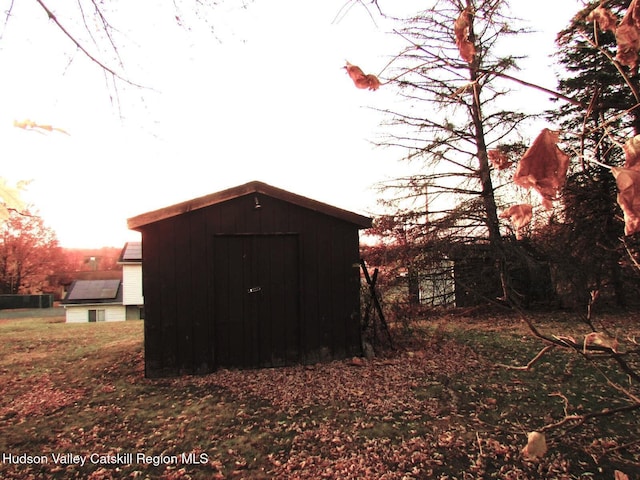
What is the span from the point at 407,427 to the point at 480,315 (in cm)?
818

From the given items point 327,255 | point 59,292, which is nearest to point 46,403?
point 327,255

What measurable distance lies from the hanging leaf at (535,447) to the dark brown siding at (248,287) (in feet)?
17.0

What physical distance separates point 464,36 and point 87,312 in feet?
112

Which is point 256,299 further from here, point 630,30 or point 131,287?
point 131,287

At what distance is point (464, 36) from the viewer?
1286mm

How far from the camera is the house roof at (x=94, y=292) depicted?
29.9 m

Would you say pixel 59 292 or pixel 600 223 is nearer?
pixel 600 223

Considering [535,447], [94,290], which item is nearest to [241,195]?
[535,447]

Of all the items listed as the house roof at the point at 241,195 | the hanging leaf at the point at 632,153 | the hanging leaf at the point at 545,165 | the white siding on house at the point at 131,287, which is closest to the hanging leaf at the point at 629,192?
the hanging leaf at the point at 632,153

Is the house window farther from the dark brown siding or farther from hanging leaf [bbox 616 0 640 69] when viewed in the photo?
hanging leaf [bbox 616 0 640 69]

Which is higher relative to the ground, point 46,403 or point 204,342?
point 204,342

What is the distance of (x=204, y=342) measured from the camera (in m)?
5.83

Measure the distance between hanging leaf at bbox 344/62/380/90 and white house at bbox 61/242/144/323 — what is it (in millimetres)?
29136

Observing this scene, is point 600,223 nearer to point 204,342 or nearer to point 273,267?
point 273,267
